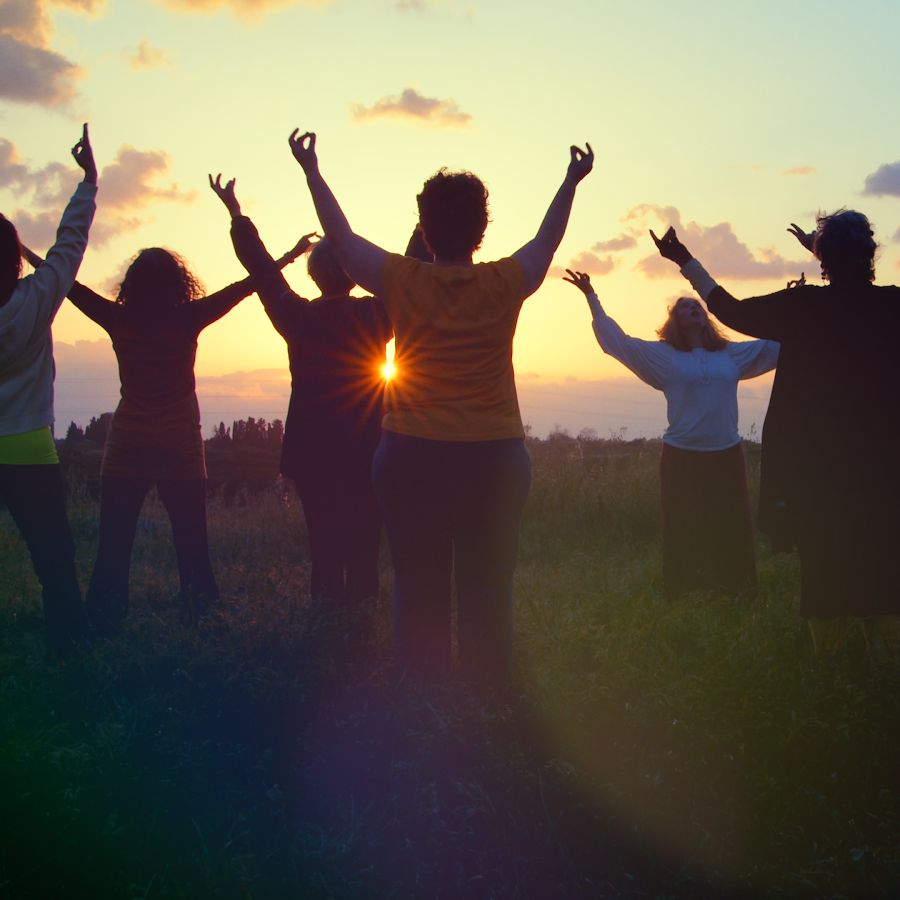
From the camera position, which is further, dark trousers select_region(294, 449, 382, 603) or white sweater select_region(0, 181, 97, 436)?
dark trousers select_region(294, 449, 382, 603)

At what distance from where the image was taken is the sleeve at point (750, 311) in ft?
12.2

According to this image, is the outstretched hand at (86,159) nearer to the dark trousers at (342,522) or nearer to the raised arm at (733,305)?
the dark trousers at (342,522)

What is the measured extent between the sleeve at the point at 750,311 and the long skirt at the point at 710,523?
1757 millimetres

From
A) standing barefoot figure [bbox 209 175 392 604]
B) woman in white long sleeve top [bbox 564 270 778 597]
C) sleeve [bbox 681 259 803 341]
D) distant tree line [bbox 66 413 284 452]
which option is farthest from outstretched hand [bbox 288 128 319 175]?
distant tree line [bbox 66 413 284 452]

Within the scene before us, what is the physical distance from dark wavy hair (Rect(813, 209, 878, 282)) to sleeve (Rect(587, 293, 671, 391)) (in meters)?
Answer: 1.75

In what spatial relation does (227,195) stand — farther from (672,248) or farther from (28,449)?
(672,248)

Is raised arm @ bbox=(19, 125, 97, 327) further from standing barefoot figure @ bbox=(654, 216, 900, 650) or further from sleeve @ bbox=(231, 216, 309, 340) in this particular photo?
standing barefoot figure @ bbox=(654, 216, 900, 650)

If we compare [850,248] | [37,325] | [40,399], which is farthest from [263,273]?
[850,248]

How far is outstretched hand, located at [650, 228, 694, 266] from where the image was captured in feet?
13.4

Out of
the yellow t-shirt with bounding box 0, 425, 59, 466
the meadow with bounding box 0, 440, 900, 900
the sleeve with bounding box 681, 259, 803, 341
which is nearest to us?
the meadow with bounding box 0, 440, 900, 900

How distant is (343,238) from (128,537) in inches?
88.6

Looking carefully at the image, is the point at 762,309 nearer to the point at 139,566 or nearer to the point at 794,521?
Answer: the point at 794,521

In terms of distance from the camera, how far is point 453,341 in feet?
9.37

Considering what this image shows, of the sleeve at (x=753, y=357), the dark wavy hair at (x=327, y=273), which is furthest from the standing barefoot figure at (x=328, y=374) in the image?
the sleeve at (x=753, y=357)
